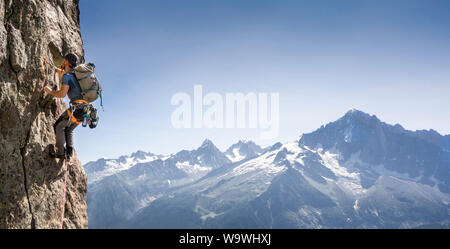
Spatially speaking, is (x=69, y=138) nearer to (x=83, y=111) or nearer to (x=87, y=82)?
(x=83, y=111)

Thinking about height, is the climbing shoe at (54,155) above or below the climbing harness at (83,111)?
below

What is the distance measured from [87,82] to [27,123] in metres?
2.48

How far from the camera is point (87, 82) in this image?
10.9 m

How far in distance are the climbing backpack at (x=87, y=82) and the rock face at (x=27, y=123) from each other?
128cm

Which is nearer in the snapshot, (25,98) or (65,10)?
(25,98)

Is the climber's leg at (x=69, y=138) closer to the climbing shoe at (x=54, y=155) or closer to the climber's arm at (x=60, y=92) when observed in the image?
the climbing shoe at (x=54, y=155)

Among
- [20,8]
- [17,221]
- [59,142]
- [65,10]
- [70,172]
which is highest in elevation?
[65,10]

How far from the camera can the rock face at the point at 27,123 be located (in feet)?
28.9

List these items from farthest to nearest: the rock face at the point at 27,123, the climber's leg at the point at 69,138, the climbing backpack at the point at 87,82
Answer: the climber's leg at the point at 69,138 → the climbing backpack at the point at 87,82 → the rock face at the point at 27,123

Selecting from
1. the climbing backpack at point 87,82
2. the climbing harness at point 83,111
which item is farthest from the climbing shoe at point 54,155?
the climbing backpack at point 87,82
